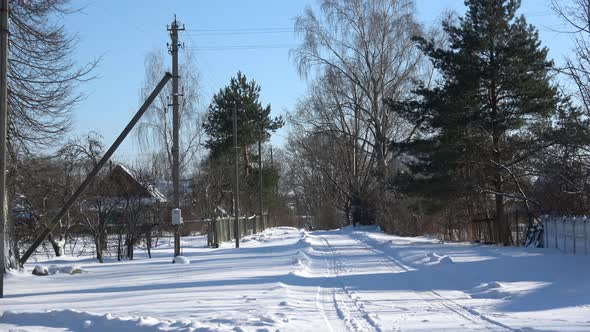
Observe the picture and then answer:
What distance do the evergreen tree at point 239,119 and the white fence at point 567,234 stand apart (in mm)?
35707

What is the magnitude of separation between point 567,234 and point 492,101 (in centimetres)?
1057

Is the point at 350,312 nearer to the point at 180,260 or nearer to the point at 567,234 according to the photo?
the point at 567,234

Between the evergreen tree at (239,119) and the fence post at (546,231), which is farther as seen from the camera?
the evergreen tree at (239,119)

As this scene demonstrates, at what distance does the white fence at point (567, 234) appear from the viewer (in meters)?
18.5

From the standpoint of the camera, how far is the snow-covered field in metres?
9.80

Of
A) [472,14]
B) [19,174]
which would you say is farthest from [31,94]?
[472,14]

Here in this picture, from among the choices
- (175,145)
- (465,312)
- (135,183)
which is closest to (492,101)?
(175,145)

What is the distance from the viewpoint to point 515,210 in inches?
1142

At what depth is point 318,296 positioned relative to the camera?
520 inches

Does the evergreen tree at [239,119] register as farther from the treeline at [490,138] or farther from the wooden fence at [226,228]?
the treeline at [490,138]

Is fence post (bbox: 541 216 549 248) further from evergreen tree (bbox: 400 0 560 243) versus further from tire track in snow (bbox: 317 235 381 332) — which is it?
tire track in snow (bbox: 317 235 381 332)

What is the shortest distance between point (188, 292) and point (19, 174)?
23.7ft

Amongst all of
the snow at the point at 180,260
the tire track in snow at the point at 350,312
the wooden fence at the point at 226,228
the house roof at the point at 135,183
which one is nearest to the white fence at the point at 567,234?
the tire track in snow at the point at 350,312

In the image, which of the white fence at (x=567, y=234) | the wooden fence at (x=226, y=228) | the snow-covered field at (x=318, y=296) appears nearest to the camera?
the snow-covered field at (x=318, y=296)
